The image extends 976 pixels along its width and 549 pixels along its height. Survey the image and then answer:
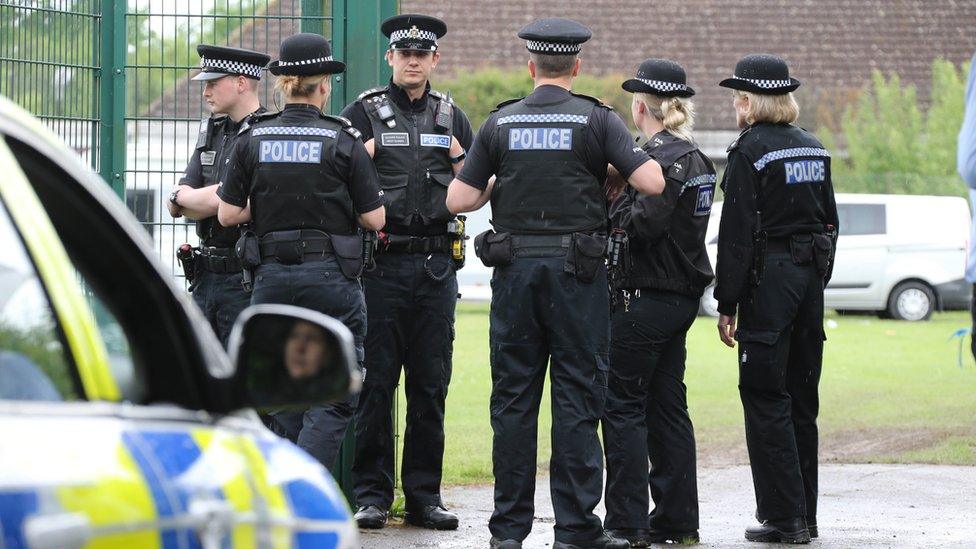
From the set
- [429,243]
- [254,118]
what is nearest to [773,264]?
[429,243]

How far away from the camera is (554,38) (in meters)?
6.18

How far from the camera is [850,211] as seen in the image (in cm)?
2416

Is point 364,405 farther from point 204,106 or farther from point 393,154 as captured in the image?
point 204,106

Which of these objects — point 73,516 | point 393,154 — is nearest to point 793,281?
point 393,154

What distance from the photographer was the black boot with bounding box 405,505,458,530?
Answer: 710 centimetres

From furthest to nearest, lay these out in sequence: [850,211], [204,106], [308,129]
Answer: [850,211] < [204,106] < [308,129]

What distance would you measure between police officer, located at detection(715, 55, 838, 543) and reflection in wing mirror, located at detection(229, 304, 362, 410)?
4.26 meters

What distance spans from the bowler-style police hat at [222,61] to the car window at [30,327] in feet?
16.2

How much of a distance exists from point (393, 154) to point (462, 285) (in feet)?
62.7

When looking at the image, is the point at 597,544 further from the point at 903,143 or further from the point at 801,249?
the point at 903,143

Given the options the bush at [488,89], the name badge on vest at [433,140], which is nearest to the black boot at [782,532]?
the name badge on vest at [433,140]

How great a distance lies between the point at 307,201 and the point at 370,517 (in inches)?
61.8

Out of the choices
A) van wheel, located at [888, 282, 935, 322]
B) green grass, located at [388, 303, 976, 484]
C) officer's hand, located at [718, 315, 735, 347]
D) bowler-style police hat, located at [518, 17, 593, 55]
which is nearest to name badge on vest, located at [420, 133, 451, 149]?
bowler-style police hat, located at [518, 17, 593, 55]

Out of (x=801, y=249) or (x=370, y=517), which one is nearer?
(x=801, y=249)
